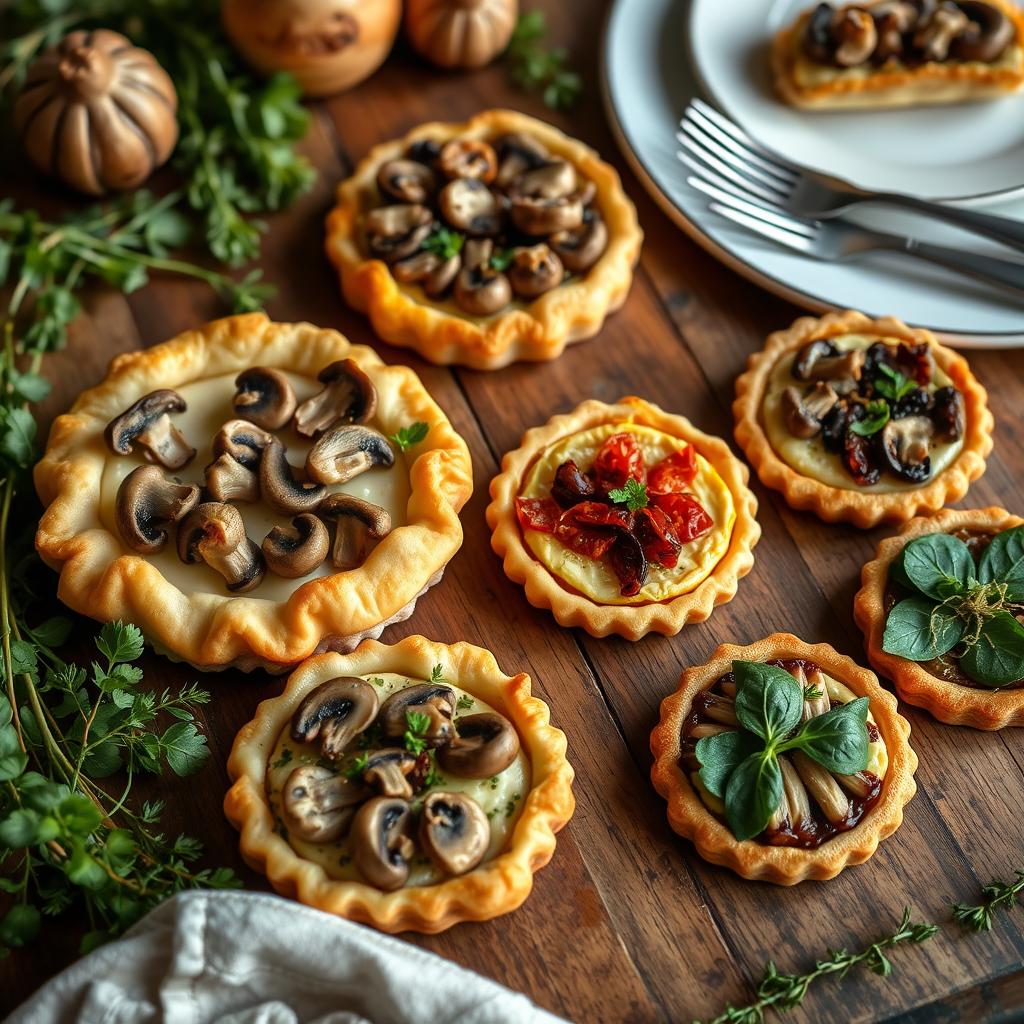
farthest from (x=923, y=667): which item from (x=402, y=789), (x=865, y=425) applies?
(x=402, y=789)

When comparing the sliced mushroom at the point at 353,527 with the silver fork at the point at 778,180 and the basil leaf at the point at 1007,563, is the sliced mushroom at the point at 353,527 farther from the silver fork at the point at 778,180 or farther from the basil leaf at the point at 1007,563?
the silver fork at the point at 778,180

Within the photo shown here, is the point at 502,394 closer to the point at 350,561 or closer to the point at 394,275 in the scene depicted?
the point at 394,275

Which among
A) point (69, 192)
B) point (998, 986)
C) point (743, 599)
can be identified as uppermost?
point (69, 192)

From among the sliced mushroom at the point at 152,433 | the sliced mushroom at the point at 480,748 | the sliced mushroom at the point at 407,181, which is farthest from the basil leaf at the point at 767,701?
the sliced mushroom at the point at 407,181

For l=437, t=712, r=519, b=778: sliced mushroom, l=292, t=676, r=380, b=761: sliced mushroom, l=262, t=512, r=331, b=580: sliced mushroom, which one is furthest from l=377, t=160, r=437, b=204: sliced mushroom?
l=437, t=712, r=519, b=778: sliced mushroom

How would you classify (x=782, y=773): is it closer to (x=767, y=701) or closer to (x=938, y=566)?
(x=767, y=701)

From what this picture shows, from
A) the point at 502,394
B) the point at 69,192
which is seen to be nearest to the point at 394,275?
the point at 502,394
